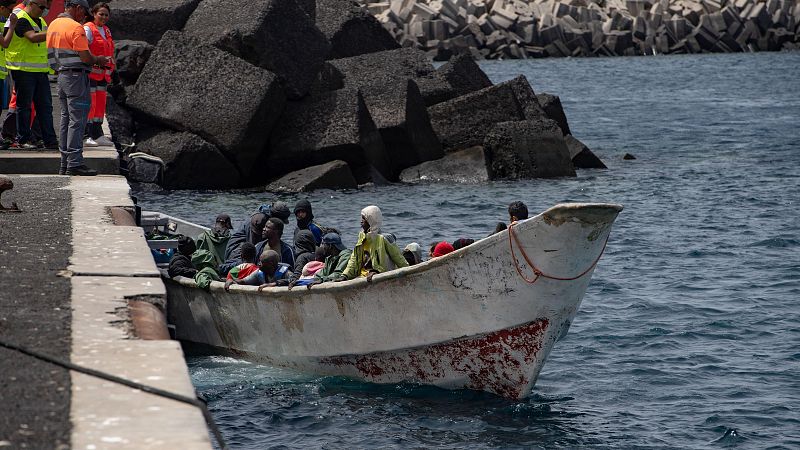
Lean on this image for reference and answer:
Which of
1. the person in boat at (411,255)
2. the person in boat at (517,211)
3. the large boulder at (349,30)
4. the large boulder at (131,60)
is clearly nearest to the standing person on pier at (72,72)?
the person in boat at (411,255)

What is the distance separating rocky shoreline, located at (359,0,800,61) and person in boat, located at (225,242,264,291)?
212 ft

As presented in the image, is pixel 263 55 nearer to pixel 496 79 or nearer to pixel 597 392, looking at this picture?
pixel 597 392

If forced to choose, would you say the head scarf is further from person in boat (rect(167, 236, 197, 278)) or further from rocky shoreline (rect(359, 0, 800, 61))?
rocky shoreline (rect(359, 0, 800, 61))

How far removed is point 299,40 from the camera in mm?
26516

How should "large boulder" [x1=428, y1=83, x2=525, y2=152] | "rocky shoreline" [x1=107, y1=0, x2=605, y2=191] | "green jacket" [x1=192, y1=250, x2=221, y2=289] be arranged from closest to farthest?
1. "green jacket" [x1=192, y1=250, x2=221, y2=289]
2. "rocky shoreline" [x1=107, y1=0, x2=605, y2=191]
3. "large boulder" [x1=428, y1=83, x2=525, y2=152]

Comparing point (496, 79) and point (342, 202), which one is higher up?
point (342, 202)

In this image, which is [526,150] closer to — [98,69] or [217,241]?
[98,69]

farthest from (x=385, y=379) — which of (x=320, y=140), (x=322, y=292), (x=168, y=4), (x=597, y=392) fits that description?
(x=168, y=4)

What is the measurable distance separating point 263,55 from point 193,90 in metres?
1.77

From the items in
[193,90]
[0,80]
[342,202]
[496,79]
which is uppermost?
[0,80]

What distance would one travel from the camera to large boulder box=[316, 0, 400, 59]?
30609mm

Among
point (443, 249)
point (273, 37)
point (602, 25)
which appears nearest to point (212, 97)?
point (273, 37)

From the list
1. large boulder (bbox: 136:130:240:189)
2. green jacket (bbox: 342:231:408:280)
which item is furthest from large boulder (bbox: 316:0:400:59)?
green jacket (bbox: 342:231:408:280)

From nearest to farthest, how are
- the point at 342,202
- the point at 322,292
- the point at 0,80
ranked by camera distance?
the point at 322,292
the point at 0,80
the point at 342,202
